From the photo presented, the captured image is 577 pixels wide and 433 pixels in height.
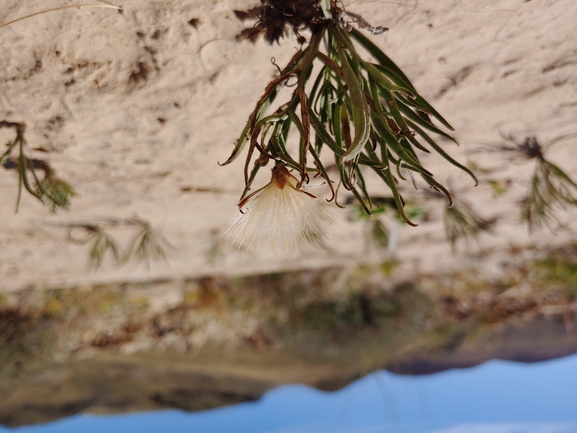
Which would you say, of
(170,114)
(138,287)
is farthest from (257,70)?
(138,287)

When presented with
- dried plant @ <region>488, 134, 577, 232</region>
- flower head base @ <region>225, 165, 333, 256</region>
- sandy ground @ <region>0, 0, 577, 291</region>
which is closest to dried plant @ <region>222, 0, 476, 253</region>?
flower head base @ <region>225, 165, 333, 256</region>

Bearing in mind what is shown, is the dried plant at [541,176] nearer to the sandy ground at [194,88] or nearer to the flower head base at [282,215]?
the sandy ground at [194,88]

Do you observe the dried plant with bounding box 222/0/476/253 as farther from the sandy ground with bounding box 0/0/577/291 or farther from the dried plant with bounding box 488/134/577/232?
the dried plant with bounding box 488/134/577/232

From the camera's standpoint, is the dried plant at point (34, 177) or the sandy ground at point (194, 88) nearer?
the sandy ground at point (194, 88)

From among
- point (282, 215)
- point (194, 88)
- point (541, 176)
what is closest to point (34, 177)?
point (194, 88)

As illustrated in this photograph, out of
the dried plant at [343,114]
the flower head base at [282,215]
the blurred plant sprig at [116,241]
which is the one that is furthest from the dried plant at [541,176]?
the blurred plant sprig at [116,241]

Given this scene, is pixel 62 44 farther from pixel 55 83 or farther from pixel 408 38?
pixel 408 38
